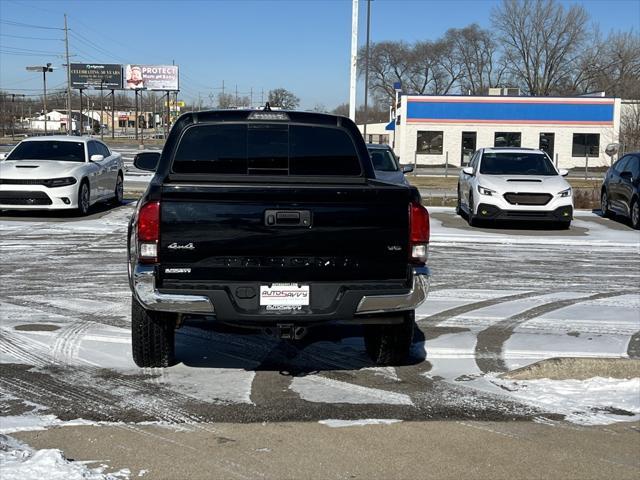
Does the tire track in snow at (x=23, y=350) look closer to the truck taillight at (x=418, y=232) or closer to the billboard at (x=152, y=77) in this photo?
the truck taillight at (x=418, y=232)

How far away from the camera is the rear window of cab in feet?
19.0

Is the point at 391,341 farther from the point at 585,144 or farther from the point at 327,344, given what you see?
the point at 585,144

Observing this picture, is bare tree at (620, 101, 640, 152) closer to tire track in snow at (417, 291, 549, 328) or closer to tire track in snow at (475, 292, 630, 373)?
tire track in snow at (417, 291, 549, 328)

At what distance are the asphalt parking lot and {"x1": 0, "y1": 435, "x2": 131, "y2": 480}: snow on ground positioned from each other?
0.64 ft

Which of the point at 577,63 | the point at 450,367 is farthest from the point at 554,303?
the point at 577,63

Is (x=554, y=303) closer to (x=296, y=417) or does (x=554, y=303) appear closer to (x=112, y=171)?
(x=296, y=417)

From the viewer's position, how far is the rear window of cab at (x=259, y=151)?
5.79 meters

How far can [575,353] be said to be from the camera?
626cm

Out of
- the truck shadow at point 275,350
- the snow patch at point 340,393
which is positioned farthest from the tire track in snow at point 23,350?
the snow patch at point 340,393

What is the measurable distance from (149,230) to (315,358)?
1955 millimetres

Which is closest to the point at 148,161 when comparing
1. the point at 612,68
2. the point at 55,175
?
the point at 55,175

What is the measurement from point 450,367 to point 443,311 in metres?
1.98

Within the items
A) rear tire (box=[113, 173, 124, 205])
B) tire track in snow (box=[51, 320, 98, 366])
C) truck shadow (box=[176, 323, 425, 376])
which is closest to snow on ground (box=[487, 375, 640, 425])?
truck shadow (box=[176, 323, 425, 376])

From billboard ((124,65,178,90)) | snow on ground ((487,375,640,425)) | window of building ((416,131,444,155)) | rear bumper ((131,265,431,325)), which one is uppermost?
billboard ((124,65,178,90))
